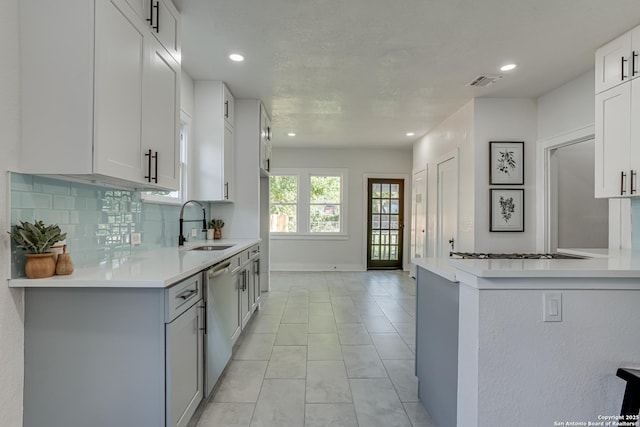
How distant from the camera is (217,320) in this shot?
2.19 metres

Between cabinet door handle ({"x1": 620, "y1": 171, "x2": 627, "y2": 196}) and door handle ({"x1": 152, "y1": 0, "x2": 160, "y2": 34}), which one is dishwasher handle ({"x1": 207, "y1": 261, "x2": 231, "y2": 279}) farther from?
cabinet door handle ({"x1": 620, "y1": 171, "x2": 627, "y2": 196})

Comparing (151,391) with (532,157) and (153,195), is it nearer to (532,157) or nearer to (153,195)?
(153,195)

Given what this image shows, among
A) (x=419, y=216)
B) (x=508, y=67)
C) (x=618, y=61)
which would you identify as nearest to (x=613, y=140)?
(x=618, y=61)

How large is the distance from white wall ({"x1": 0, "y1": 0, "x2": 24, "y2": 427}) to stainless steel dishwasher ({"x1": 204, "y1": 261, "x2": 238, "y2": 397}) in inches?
32.9

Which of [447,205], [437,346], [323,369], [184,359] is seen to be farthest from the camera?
[447,205]

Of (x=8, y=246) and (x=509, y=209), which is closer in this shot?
(x=8, y=246)

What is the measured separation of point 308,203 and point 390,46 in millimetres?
4419

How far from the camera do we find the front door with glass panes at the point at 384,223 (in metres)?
7.02

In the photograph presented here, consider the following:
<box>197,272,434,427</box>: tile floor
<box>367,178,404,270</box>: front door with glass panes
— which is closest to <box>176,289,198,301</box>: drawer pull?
<box>197,272,434,427</box>: tile floor

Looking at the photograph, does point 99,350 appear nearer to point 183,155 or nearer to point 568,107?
point 183,155

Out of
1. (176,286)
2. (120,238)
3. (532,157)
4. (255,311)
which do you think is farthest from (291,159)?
(176,286)

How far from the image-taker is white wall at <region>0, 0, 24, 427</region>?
1.36 metres

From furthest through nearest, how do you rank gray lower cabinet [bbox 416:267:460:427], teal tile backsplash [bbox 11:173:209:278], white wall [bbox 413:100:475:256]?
white wall [bbox 413:100:475:256] → gray lower cabinet [bbox 416:267:460:427] → teal tile backsplash [bbox 11:173:209:278]

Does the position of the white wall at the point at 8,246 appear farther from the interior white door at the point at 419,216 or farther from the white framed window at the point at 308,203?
the white framed window at the point at 308,203
